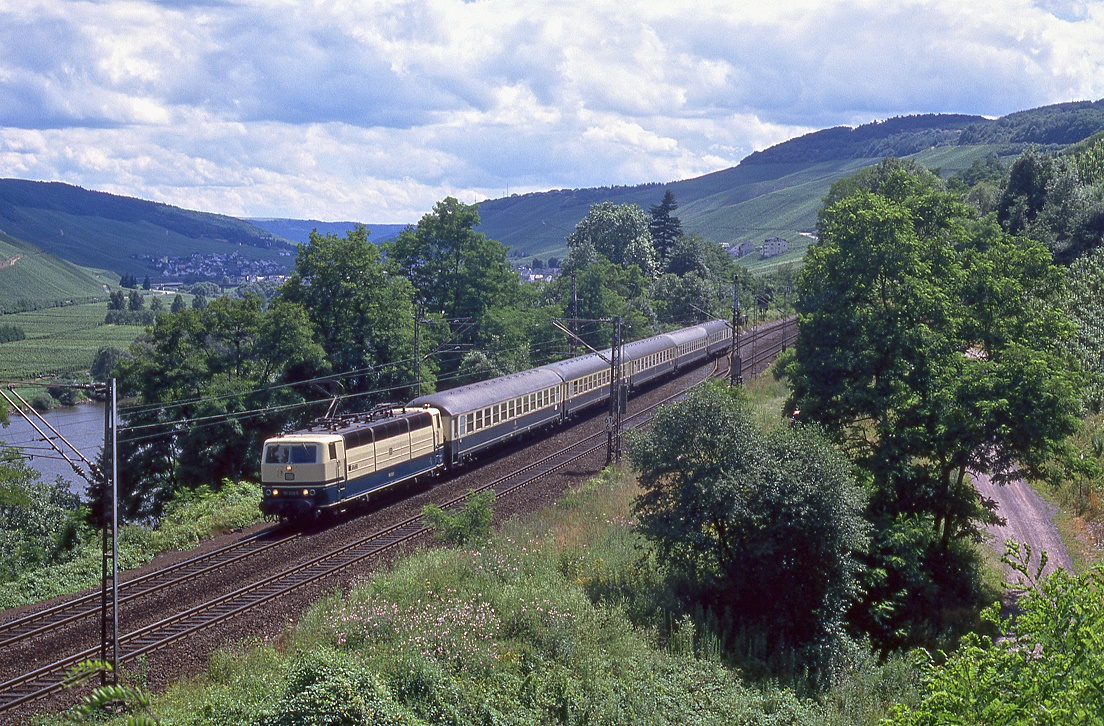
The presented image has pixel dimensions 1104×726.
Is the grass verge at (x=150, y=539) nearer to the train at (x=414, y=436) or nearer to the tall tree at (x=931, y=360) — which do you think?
the train at (x=414, y=436)

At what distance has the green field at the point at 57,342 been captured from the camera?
302ft

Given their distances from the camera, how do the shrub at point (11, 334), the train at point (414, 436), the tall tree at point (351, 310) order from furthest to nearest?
the shrub at point (11, 334) → the tall tree at point (351, 310) → the train at point (414, 436)

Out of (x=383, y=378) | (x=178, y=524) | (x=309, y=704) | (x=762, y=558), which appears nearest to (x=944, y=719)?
(x=309, y=704)

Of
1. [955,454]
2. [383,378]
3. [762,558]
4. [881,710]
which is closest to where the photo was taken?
[881,710]

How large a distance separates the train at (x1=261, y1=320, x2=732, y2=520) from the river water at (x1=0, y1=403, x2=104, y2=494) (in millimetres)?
33668

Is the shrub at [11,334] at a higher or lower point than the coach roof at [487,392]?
lower

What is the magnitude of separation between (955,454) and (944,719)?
1814 cm

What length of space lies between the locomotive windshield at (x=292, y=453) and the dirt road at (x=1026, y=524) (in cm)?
2033

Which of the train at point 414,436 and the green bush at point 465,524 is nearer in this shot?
the green bush at point 465,524

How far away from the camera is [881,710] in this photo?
20203 millimetres

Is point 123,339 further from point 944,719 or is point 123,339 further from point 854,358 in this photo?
point 944,719

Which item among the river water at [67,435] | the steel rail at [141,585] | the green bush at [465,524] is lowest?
the river water at [67,435]

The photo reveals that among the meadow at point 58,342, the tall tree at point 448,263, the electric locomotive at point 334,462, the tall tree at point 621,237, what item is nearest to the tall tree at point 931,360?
the electric locomotive at point 334,462

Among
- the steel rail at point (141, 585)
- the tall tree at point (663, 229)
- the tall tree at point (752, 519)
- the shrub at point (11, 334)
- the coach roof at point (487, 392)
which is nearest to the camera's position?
the steel rail at point (141, 585)
